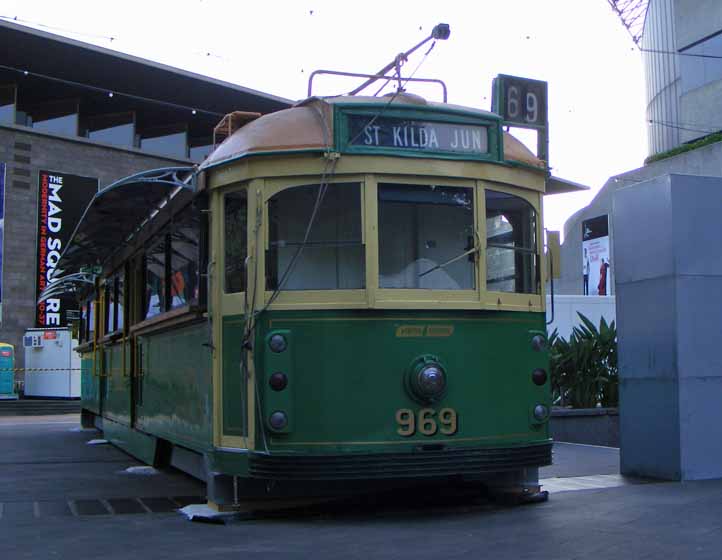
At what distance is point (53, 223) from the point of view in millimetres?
33000

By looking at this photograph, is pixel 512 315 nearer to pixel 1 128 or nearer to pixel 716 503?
pixel 716 503

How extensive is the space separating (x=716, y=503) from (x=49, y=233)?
29.1 meters

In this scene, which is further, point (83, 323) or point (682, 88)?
point (682, 88)

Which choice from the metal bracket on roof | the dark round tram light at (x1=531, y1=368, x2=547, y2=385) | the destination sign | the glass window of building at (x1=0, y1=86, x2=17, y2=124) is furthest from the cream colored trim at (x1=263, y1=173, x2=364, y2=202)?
the glass window of building at (x1=0, y1=86, x2=17, y2=124)

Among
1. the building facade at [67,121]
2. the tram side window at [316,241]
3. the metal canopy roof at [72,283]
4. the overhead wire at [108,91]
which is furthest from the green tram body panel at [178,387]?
the overhead wire at [108,91]

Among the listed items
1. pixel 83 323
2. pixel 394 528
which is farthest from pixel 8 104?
pixel 394 528

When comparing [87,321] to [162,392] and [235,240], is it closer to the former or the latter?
[162,392]

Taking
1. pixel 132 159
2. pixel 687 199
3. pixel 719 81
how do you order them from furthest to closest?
pixel 132 159
pixel 719 81
pixel 687 199

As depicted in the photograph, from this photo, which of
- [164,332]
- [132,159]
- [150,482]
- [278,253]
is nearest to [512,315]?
[278,253]

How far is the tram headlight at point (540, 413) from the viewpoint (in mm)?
7434

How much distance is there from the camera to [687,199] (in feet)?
29.1

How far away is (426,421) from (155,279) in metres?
3.86

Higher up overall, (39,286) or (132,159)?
(132,159)

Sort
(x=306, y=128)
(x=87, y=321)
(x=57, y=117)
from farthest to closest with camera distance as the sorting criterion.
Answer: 1. (x=57, y=117)
2. (x=87, y=321)
3. (x=306, y=128)
